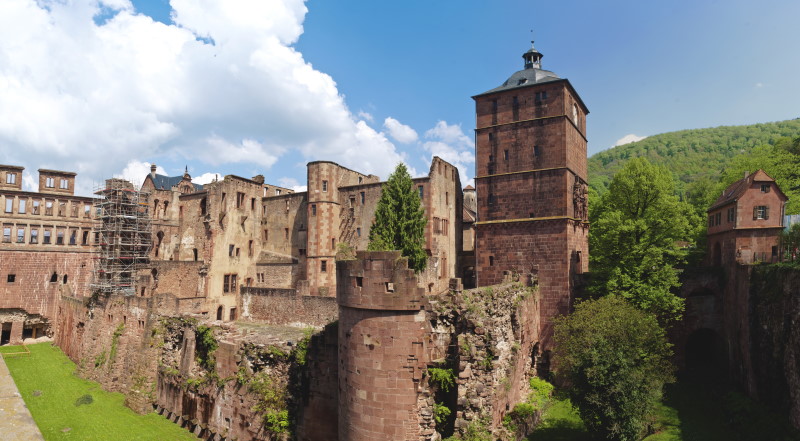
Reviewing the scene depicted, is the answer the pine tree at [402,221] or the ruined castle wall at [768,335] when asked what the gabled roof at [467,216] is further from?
the ruined castle wall at [768,335]

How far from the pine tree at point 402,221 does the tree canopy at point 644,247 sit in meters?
11.8

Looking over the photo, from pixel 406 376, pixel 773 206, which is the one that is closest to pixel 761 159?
pixel 773 206

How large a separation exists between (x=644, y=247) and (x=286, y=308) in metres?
25.3

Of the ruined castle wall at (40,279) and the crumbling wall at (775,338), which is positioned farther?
the ruined castle wall at (40,279)

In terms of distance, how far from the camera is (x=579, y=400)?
61.9 ft

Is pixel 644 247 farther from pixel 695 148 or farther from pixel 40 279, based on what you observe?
pixel 695 148

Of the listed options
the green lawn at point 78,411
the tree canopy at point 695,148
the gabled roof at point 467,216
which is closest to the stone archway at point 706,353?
the gabled roof at point 467,216

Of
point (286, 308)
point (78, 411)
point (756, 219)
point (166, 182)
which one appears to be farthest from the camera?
point (166, 182)

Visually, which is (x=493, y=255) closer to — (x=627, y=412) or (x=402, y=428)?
(x=627, y=412)

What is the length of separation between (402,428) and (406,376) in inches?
60.3

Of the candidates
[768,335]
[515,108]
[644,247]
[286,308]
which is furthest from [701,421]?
[286,308]

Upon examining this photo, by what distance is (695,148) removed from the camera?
116 meters

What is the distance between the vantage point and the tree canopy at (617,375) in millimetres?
18000

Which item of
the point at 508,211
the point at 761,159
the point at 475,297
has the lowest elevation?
the point at 475,297
